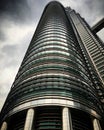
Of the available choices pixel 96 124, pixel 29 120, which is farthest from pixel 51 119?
pixel 96 124

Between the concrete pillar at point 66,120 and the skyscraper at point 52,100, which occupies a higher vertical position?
the skyscraper at point 52,100

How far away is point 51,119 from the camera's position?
23.9 m

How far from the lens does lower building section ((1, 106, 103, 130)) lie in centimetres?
2247

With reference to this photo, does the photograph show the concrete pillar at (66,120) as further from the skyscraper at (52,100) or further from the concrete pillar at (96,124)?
the concrete pillar at (96,124)

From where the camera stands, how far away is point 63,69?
3253 cm

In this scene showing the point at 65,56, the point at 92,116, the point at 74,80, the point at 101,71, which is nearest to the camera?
the point at 92,116

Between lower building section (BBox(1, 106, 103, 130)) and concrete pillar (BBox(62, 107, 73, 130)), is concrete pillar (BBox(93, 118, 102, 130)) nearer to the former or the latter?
lower building section (BBox(1, 106, 103, 130))

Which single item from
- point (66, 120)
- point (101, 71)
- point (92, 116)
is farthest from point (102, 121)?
point (101, 71)

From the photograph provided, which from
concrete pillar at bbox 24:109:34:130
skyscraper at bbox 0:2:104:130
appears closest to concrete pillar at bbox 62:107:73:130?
skyscraper at bbox 0:2:104:130

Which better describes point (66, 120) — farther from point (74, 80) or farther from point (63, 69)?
point (63, 69)

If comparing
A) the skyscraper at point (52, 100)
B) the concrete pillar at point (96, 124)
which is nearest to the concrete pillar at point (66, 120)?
the skyscraper at point (52, 100)

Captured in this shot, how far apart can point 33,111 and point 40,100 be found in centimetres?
219

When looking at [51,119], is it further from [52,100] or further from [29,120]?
[29,120]

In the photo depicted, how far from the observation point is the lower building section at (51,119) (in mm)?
22469
